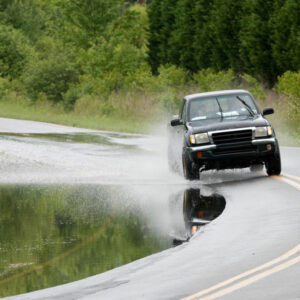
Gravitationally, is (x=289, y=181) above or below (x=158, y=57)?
above

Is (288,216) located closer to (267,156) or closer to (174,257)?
(174,257)

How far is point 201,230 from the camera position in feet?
42.1

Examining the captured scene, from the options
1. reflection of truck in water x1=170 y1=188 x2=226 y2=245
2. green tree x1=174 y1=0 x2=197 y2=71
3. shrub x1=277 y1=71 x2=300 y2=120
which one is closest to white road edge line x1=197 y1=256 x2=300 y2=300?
reflection of truck in water x1=170 y1=188 x2=226 y2=245

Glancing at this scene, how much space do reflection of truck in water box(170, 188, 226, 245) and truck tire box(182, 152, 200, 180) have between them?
3.55 feet

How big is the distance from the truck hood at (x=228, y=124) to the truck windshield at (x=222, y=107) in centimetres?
39

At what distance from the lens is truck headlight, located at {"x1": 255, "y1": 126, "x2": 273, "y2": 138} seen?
1881 cm

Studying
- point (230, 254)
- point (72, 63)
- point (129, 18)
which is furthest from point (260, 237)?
point (129, 18)

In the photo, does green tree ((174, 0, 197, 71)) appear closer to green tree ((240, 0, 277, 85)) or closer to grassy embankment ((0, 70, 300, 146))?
grassy embankment ((0, 70, 300, 146))

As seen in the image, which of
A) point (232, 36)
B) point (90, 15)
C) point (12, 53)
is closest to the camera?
point (232, 36)

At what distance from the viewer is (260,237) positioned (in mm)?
11938

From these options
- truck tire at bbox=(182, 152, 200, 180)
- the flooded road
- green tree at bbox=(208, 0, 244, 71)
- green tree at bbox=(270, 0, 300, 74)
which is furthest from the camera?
green tree at bbox=(208, 0, 244, 71)

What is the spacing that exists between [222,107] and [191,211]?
5.60 metres

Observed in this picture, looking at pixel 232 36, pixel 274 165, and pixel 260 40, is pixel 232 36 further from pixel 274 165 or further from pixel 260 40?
pixel 274 165

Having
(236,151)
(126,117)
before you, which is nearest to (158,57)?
(126,117)
